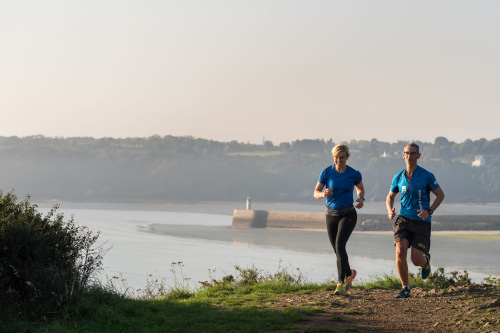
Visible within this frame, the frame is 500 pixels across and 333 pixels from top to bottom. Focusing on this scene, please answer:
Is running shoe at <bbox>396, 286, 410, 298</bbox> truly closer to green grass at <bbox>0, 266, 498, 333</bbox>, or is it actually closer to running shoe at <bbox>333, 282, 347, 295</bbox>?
running shoe at <bbox>333, 282, 347, 295</bbox>

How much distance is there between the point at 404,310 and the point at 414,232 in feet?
3.03

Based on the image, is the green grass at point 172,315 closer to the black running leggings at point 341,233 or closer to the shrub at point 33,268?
the shrub at point 33,268

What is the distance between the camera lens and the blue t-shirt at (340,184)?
753cm

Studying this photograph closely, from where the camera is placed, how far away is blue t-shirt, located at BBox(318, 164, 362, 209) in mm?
7527

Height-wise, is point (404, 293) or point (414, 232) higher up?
point (414, 232)

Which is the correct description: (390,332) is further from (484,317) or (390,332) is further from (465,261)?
(465,261)

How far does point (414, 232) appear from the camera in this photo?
7.43 m

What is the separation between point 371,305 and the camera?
23.7 ft

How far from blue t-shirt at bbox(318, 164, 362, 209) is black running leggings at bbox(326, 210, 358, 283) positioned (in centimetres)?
15

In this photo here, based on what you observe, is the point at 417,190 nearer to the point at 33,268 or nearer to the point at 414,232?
the point at 414,232

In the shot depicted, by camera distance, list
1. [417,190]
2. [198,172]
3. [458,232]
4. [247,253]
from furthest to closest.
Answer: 1. [198,172]
2. [458,232]
3. [247,253]
4. [417,190]

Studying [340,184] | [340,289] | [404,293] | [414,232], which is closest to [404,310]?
[404,293]

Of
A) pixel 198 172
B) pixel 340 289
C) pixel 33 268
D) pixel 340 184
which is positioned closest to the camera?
pixel 33 268

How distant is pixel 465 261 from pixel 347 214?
99.2 ft
